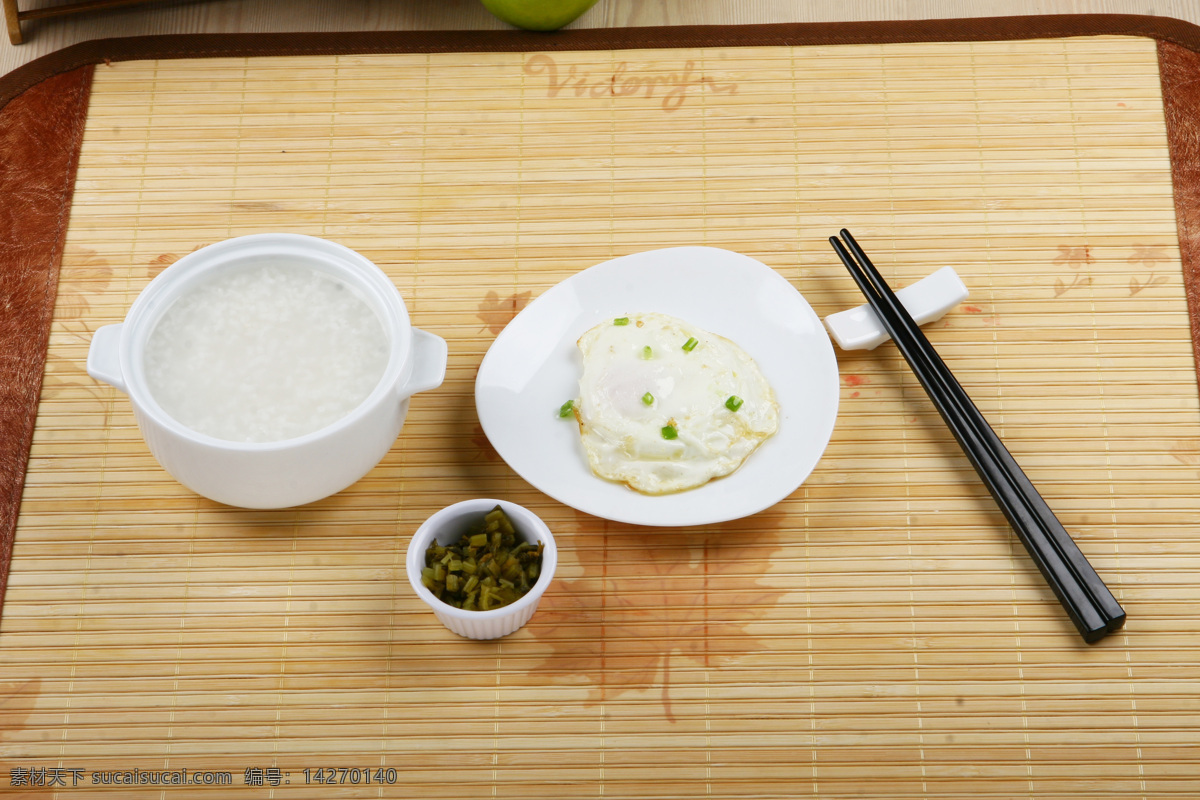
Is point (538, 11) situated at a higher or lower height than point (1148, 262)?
higher

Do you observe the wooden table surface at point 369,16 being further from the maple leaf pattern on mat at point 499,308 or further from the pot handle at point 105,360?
the pot handle at point 105,360

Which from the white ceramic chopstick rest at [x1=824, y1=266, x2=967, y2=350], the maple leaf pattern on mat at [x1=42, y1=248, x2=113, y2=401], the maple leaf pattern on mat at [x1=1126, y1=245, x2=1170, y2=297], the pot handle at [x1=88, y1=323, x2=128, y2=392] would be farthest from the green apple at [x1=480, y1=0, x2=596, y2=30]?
the maple leaf pattern on mat at [x1=1126, y1=245, x2=1170, y2=297]

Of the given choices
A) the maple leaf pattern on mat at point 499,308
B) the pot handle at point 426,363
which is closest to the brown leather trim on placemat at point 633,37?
the maple leaf pattern on mat at point 499,308

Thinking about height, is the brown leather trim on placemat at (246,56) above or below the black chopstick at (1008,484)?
above

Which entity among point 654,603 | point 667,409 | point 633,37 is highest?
point 633,37

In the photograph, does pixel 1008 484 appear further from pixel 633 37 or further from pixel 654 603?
pixel 633 37

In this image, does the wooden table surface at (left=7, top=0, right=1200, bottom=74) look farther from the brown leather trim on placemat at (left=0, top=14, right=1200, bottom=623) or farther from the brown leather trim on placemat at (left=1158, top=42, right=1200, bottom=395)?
the brown leather trim on placemat at (left=1158, top=42, right=1200, bottom=395)

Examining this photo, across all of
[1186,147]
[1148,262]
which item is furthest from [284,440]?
[1186,147]
